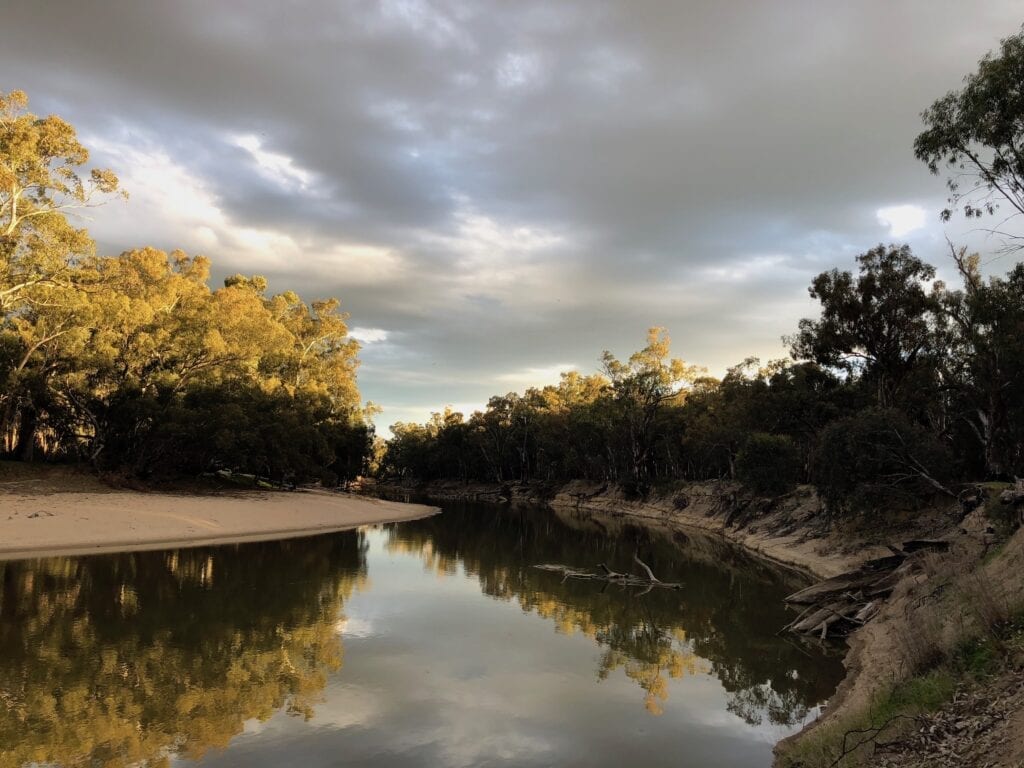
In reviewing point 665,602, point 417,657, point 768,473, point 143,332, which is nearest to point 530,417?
point 768,473

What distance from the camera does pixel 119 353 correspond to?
43.2 meters

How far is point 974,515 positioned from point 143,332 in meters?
48.7

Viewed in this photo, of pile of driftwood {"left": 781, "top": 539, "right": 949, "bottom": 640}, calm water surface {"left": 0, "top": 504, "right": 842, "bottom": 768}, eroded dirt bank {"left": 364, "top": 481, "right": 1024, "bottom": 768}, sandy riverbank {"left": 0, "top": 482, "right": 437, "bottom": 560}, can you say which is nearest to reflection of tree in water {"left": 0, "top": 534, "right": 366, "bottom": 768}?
calm water surface {"left": 0, "top": 504, "right": 842, "bottom": 768}

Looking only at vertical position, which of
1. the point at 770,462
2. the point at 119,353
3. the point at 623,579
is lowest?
the point at 623,579

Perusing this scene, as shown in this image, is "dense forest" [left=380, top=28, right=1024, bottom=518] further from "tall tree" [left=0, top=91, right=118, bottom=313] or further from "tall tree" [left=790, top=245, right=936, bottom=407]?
"tall tree" [left=0, top=91, right=118, bottom=313]

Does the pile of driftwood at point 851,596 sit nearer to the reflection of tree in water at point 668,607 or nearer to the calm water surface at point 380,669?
the reflection of tree in water at point 668,607

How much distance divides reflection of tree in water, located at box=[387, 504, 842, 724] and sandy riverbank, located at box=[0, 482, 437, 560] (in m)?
8.85

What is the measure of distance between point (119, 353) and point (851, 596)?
46210 mm

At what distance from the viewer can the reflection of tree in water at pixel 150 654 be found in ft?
33.7

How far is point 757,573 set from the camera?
3152 cm

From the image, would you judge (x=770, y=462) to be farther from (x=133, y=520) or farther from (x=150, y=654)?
(x=133, y=520)

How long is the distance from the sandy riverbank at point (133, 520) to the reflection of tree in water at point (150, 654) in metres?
3.87

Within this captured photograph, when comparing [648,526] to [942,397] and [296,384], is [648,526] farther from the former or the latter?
[296,384]

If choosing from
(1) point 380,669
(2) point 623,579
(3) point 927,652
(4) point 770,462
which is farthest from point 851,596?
(4) point 770,462
